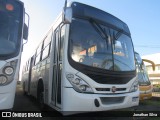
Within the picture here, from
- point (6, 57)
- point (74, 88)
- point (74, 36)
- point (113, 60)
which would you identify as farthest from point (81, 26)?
point (6, 57)

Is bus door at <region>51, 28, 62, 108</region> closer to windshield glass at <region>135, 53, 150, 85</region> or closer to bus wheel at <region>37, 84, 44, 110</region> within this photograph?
bus wheel at <region>37, 84, 44, 110</region>

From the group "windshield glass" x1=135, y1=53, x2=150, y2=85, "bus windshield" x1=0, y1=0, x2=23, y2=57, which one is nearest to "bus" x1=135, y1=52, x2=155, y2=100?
"windshield glass" x1=135, y1=53, x2=150, y2=85

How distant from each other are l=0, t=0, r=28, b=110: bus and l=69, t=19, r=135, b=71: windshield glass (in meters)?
1.32

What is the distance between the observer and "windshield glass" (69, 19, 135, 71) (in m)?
6.42

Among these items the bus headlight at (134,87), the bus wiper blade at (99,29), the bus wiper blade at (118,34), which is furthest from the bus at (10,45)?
the bus headlight at (134,87)

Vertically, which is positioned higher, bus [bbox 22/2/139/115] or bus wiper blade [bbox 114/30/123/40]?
bus wiper blade [bbox 114/30/123/40]

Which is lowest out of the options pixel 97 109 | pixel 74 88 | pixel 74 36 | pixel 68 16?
pixel 97 109

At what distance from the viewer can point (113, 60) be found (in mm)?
6863

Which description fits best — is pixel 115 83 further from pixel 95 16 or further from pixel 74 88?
pixel 95 16

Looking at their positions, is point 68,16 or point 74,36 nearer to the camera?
point 68,16

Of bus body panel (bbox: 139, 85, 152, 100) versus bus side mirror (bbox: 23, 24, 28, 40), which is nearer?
bus side mirror (bbox: 23, 24, 28, 40)

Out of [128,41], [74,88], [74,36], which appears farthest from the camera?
[128,41]

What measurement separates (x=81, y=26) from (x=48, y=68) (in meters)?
2.00

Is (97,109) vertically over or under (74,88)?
under
